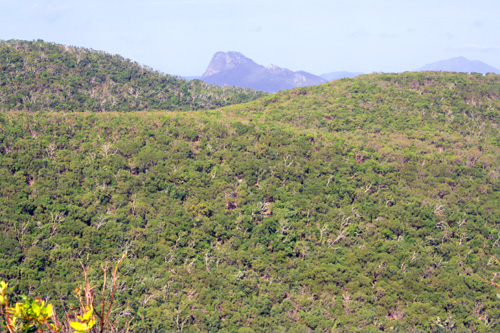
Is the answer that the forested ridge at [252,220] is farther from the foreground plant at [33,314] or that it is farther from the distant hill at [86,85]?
the foreground plant at [33,314]

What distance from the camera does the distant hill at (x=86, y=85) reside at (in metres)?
71.9

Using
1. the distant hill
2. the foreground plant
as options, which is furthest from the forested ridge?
the foreground plant

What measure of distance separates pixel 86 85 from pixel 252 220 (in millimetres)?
58393

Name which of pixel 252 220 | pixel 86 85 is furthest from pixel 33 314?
pixel 86 85

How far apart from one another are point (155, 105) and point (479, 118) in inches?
2404

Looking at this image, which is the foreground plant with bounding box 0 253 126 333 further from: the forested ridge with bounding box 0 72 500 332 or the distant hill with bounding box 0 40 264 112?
the distant hill with bounding box 0 40 264 112

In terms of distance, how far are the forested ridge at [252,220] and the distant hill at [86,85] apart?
22.1 m

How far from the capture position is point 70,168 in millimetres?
42250

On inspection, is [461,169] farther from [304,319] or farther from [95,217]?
[95,217]

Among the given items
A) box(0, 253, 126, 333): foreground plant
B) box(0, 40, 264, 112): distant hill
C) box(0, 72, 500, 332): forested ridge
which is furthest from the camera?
box(0, 40, 264, 112): distant hill

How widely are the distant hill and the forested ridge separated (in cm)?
2212

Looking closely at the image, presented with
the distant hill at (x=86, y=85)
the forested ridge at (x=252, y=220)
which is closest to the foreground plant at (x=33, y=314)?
the forested ridge at (x=252, y=220)

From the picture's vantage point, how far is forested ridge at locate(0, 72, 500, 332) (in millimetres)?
29766

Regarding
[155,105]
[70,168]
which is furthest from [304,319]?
[155,105]
